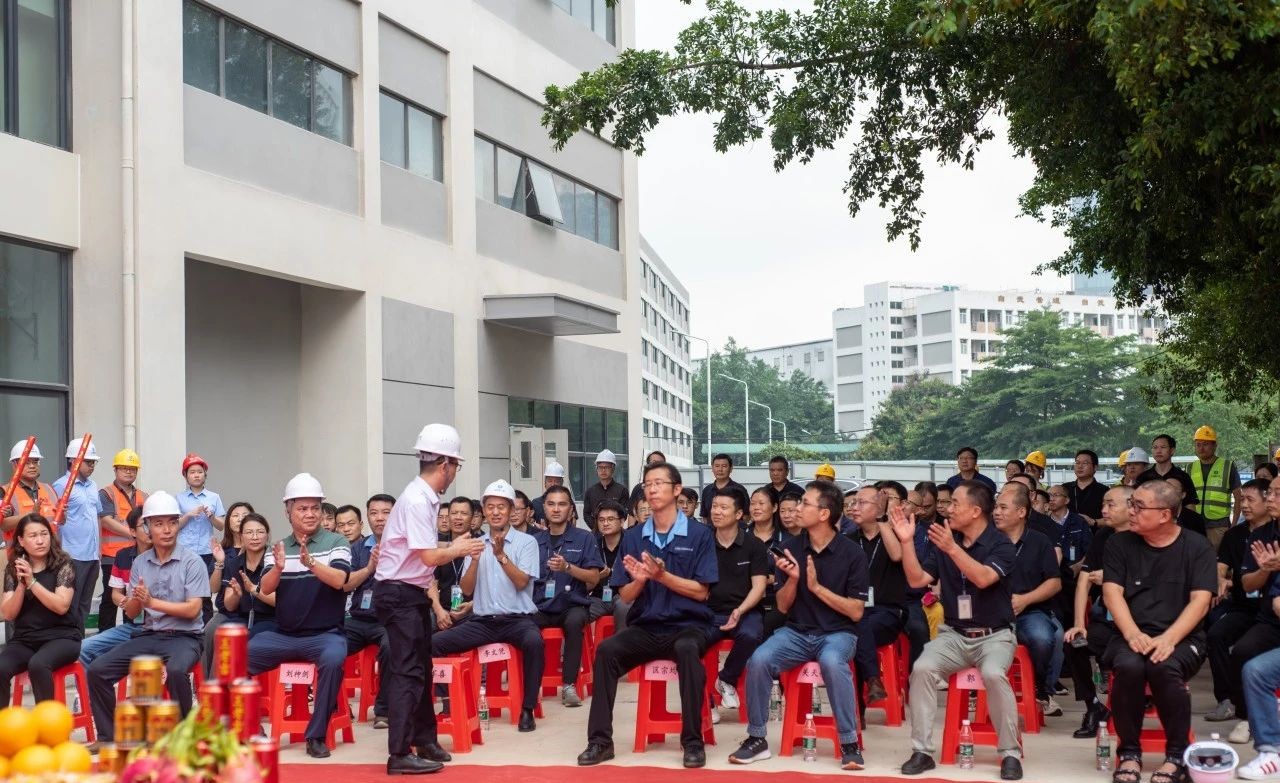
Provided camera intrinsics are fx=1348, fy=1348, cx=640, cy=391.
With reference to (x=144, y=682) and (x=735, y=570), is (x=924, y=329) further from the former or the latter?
(x=144, y=682)

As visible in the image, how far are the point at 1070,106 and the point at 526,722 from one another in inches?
247

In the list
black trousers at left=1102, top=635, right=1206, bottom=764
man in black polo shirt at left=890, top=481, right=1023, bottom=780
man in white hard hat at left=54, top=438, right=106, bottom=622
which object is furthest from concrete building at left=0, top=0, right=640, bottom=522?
black trousers at left=1102, top=635, right=1206, bottom=764

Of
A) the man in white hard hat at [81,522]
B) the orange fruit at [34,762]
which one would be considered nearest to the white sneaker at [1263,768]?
the orange fruit at [34,762]

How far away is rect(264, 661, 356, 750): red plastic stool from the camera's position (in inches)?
334

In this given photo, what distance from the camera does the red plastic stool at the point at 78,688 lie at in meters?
8.45

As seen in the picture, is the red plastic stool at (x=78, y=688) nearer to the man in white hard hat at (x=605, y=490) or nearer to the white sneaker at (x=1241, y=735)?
the man in white hard hat at (x=605, y=490)

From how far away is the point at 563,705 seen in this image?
10.2 metres

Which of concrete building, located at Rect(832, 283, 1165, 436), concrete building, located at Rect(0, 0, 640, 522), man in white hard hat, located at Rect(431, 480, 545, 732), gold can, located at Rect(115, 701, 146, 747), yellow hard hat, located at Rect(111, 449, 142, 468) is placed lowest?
man in white hard hat, located at Rect(431, 480, 545, 732)

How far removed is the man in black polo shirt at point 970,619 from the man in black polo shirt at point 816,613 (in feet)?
1.32

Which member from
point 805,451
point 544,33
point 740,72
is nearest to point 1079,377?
point 805,451

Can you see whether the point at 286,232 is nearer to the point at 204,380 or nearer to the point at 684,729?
the point at 204,380

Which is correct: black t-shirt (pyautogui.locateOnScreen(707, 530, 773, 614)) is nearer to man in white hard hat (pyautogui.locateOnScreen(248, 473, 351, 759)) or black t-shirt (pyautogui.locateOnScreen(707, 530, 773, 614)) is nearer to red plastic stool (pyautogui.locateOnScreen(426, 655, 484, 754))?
red plastic stool (pyautogui.locateOnScreen(426, 655, 484, 754))

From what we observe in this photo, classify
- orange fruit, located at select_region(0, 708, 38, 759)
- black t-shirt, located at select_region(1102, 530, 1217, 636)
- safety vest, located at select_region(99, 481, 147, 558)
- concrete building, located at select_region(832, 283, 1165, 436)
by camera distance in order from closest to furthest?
orange fruit, located at select_region(0, 708, 38, 759)
black t-shirt, located at select_region(1102, 530, 1217, 636)
safety vest, located at select_region(99, 481, 147, 558)
concrete building, located at select_region(832, 283, 1165, 436)

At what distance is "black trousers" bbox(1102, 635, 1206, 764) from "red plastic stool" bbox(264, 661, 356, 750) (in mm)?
4663
